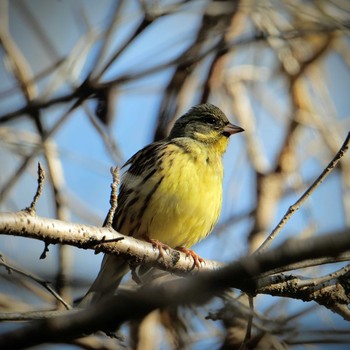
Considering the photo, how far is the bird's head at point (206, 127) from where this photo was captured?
612cm

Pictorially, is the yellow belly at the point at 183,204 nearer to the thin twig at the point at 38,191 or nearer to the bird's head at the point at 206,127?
the bird's head at the point at 206,127

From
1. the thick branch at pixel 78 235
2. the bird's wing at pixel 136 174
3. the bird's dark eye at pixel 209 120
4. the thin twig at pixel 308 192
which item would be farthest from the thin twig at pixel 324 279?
the bird's dark eye at pixel 209 120

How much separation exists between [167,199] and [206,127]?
1409 mm

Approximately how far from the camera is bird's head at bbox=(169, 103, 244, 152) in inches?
241

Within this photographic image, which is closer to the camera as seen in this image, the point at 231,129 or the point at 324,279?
the point at 324,279

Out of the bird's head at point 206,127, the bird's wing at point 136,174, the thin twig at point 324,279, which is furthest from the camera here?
the bird's head at point 206,127

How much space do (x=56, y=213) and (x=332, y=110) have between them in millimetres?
3658

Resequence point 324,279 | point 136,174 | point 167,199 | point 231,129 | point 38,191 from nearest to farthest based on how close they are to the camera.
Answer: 1. point 38,191
2. point 324,279
3. point 167,199
4. point 136,174
5. point 231,129

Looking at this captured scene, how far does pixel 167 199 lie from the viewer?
5113 millimetres

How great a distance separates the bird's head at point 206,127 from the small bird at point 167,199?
27 centimetres

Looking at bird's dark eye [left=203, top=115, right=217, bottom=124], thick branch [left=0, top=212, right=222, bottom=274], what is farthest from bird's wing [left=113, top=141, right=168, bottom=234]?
thick branch [left=0, top=212, right=222, bottom=274]

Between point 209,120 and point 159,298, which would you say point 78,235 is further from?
point 209,120

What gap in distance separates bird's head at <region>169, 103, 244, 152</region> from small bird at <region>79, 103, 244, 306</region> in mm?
267

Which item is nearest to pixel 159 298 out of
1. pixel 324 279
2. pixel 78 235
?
pixel 78 235
